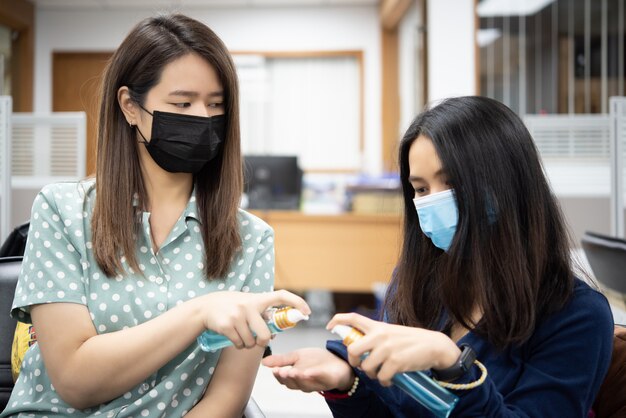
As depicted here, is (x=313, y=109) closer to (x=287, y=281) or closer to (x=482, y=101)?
(x=287, y=281)

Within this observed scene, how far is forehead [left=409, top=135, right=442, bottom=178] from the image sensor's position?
0.97m

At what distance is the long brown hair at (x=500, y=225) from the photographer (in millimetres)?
913

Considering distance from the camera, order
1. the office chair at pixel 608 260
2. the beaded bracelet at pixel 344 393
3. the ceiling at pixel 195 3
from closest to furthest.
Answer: the beaded bracelet at pixel 344 393 < the office chair at pixel 608 260 < the ceiling at pixel 195 3

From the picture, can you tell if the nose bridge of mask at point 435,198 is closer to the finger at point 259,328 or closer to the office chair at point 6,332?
the finger at point 259,328

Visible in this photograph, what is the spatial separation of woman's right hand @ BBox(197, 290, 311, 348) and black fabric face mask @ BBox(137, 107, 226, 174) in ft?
1.15

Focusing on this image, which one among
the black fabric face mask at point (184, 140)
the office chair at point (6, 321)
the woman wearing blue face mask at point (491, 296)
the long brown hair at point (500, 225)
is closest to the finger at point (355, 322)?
the woman wearing blue face mask at point (491, 296)

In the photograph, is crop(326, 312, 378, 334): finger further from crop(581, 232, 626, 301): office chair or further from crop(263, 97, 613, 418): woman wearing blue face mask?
crop(581, 232, 626, 301): office chair

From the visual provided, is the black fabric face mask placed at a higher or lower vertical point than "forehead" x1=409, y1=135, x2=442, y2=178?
higher

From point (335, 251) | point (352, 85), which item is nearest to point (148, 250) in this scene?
point (335, 251)

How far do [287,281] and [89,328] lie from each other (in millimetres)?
3411

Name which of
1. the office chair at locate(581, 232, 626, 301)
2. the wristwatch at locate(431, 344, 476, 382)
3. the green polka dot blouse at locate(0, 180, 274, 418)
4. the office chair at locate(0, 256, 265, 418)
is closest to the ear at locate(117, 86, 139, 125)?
the green polka dot blouse at locate(0, 180, 274, 418)

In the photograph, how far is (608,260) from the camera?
179cm

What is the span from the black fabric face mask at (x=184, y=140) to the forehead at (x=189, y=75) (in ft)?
0.16

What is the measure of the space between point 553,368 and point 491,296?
13 cm
